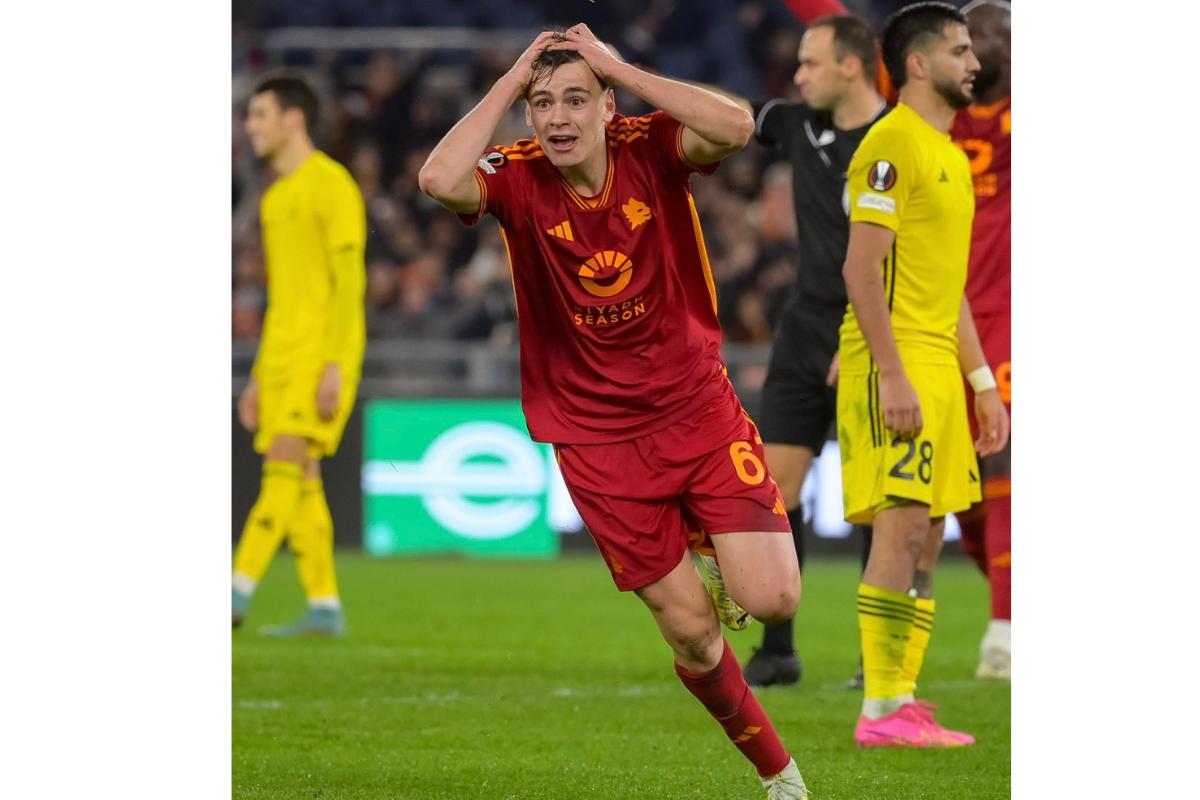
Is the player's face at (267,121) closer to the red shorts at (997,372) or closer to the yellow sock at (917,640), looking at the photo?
the red shorts at (997,372)

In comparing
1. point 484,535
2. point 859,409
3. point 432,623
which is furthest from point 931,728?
point 484,535

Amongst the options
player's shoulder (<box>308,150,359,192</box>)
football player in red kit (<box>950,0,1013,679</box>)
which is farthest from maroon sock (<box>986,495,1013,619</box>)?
player's shoulder (<box>308,150,359,192</box>)

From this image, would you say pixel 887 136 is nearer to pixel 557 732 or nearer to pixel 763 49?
pixel 557 732

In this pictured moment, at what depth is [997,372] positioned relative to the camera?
7113 mm

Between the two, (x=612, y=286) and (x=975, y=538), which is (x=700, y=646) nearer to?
(x=612, y=286)

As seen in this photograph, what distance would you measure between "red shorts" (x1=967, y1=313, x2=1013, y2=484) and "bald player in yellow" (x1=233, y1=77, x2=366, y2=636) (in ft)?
9.92

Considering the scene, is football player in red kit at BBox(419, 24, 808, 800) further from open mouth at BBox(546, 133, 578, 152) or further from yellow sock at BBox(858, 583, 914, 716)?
yellow sock at BBox(858, 583, 914, 716)

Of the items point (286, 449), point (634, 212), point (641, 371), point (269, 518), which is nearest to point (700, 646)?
point (641, 371)

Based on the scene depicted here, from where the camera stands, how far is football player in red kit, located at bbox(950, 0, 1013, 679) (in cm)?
703

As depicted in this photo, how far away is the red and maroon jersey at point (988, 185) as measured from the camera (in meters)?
7.22

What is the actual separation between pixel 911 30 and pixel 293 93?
403cm

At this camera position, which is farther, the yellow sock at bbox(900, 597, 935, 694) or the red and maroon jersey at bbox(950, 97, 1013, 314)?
the red and maroon jersey at bbox(950, 97, 1013, 314)

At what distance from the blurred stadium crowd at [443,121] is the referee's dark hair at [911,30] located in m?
9.36

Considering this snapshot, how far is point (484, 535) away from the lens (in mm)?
13133
